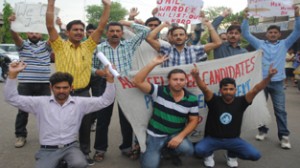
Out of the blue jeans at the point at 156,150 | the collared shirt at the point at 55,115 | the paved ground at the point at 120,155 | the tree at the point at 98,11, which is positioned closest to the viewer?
the collared shirt at the point at 55,115

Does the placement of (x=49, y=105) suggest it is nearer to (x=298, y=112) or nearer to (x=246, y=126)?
(x=246, y=126)

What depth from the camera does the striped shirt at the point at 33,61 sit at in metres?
4.82

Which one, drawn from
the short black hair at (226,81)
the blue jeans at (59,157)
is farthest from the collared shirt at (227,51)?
the blue jeans at (59,157)

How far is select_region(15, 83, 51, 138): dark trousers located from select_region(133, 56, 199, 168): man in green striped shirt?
1.73 metres

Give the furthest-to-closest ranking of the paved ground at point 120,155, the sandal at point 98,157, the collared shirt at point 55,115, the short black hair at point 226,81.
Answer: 1. the sandal at point 98,157
2. the paved ground at point 120,155
3. the short black hair at point 226,81
4. the collared shirt at point 55,115

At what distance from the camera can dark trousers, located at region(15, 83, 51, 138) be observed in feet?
15.8

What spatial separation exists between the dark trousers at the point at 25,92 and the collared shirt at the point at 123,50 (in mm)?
1243

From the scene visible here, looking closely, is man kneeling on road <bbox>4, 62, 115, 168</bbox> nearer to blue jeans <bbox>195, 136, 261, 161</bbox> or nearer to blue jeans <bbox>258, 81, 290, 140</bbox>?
blue jeans <bbox>195, 136, 261, 161</bbox>

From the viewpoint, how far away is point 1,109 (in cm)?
771

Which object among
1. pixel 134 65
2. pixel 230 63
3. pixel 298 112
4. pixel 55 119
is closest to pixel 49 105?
pixel 55 119

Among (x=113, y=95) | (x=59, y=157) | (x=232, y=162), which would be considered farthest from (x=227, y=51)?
(x=59, y=157)

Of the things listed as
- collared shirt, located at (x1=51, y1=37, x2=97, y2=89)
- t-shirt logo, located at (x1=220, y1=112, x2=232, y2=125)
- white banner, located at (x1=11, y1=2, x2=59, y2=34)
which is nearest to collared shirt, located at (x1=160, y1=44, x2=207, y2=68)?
t-shirt logo, located at (x1=220, y1=112, x2=232, y2=125)

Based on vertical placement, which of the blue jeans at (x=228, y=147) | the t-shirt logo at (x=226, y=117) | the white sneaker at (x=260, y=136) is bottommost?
the white sneaker at (x=260, y=136)

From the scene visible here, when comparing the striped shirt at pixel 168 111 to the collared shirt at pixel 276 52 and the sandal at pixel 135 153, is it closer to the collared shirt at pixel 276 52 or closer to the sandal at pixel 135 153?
the sandal at pixel 135 153
